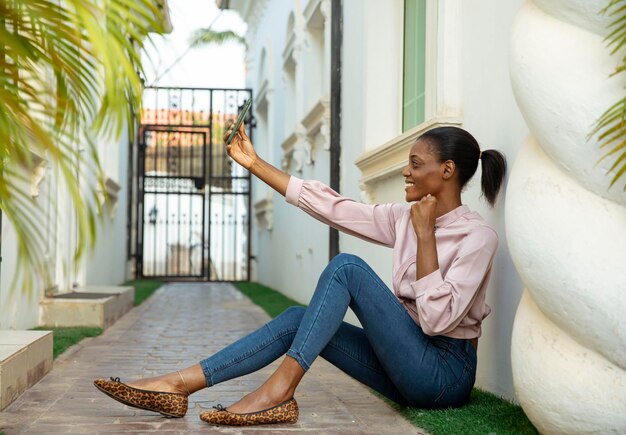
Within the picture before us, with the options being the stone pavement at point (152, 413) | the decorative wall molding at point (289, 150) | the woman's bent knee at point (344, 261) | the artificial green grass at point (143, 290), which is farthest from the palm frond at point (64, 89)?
the decorative wall molding at point (289, 150)

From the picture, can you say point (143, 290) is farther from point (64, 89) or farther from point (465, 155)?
point (64, 89)

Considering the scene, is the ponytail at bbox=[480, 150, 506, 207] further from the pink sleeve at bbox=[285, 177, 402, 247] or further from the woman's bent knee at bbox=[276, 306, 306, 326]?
the woman's bent knee at bbox=[276, 306, 306, 326]

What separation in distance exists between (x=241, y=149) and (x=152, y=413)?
1.10 metres

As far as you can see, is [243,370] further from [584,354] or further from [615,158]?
[615,158]

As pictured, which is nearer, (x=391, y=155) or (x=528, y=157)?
(x=528, y=157)

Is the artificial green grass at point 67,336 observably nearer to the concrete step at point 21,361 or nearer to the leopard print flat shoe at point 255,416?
the concrete step at point 21,361

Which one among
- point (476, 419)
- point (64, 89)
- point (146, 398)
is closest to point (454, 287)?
point (476, 419)

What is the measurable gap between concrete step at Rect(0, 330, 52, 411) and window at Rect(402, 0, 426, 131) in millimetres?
2538

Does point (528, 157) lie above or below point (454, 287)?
above

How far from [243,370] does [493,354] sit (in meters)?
1.07

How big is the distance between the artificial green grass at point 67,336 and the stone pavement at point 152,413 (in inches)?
2.8

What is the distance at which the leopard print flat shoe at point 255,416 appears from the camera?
3.06m

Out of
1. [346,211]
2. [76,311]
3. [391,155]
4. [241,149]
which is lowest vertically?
[76,311]

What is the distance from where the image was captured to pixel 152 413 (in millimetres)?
3373
